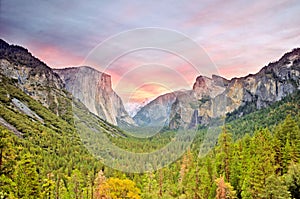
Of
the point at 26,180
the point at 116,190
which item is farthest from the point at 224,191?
the point at 26,180

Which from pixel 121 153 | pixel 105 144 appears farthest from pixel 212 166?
A: pixel 105 144

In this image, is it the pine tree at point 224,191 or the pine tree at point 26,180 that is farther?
the pine tree at point 224,191

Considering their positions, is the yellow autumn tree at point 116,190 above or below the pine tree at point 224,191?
above

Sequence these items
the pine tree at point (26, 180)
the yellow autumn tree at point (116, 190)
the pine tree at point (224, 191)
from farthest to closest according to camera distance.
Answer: the yellow autumn tree at point (116, 190), the pine tree at point (224, 191), the pine tree at point (26, 180)

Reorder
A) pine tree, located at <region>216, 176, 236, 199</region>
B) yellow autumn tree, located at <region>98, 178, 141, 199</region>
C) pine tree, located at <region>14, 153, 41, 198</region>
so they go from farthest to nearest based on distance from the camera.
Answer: yellow autumn tree, located at <region>98, 178, 141, 199</region>
pine tree, located at <region>216, 176, 236, 199</region>
pine tree, located at <region>14, 153, 41, 198</region>

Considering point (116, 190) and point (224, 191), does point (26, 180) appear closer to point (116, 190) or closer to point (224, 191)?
point (116, 190)

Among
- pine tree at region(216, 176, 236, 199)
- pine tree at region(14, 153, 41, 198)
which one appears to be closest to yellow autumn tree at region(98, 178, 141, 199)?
pine tree at region(14, 153, 41, 198)

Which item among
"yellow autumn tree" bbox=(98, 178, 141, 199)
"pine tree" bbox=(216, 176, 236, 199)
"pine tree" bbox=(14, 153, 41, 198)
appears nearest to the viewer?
"pine tree" bbox=(14, 153, 41, 198)

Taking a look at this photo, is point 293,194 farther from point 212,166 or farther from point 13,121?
point 13,121

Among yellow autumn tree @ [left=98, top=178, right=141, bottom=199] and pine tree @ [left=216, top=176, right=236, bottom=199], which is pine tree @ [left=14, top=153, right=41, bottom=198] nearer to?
yellow autumn tree @ [left=98, top=178, right=141, bottom=199]

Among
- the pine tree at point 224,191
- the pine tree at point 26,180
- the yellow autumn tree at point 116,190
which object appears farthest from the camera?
the yellow autumn tree at point 116,190

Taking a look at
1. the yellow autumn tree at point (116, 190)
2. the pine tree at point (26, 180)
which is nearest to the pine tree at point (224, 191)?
the yellow autumn tree at point (116, 190)

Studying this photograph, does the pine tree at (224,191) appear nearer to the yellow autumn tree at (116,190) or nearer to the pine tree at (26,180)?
the yellow autumn tree at (116,190)

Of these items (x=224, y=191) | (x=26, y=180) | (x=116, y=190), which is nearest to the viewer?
(x=26, y=180)
